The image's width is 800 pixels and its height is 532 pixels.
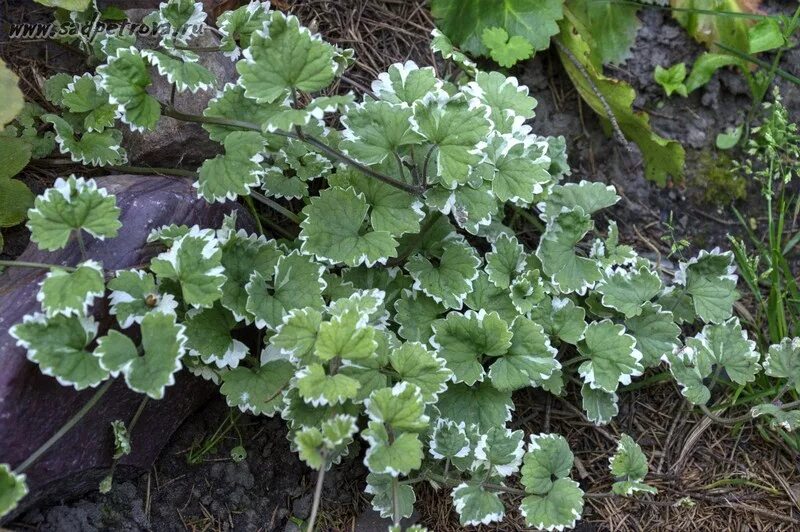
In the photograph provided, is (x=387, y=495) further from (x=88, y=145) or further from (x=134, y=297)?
(x=88, y=145)

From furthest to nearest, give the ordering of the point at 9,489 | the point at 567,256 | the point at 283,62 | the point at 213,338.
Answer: the point at 567,256 < the point at 213,338 < the point at 283,62 < the point at 9,489

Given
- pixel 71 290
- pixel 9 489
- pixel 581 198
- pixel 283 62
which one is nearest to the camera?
pixel 9 489

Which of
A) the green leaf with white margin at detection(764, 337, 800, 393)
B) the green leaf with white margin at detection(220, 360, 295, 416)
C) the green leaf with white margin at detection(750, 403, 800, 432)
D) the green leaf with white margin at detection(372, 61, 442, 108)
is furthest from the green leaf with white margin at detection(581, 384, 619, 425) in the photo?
the green leaf with white margin at detection(372, 61, 442, 108)

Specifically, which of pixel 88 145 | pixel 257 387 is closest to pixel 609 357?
pixel 257 387

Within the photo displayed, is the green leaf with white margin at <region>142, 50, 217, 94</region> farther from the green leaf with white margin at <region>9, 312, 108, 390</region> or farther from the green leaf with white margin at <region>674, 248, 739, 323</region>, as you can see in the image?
the green leaf with white margin at <region>674, 248, 739, 323</region>

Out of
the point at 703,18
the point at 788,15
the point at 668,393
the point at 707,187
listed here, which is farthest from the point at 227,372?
the point at 788,15

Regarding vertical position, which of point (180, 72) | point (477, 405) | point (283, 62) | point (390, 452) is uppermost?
point (283, 62)

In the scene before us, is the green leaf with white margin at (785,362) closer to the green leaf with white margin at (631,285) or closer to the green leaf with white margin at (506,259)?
the green leaf with white margin at (631,285)

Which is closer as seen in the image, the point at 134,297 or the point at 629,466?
the point at 134,297

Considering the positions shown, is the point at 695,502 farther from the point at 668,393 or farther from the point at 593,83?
the point at 593,83
